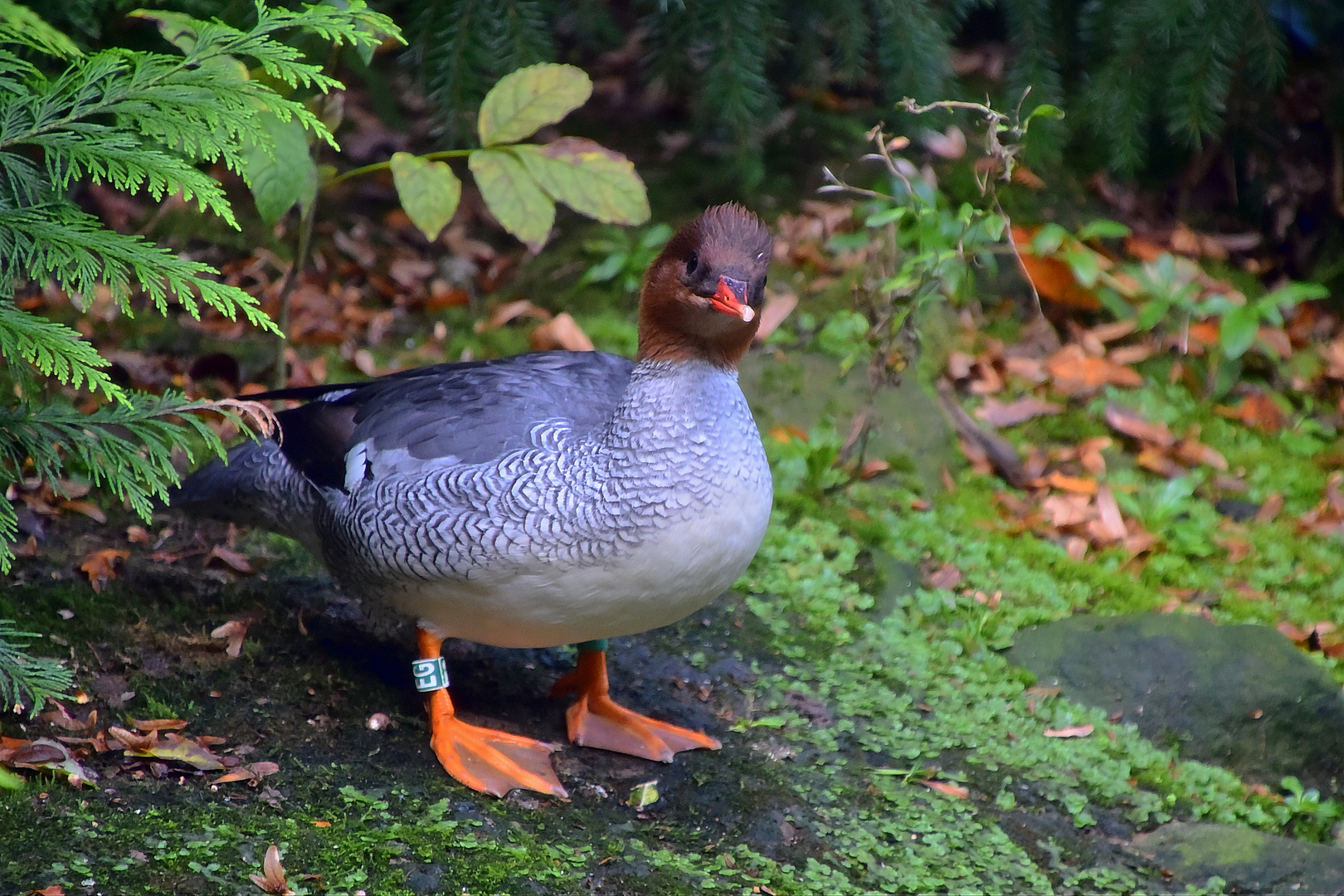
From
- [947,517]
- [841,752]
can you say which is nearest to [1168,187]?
[947,517]

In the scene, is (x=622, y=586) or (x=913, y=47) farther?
(x=913, y=47)

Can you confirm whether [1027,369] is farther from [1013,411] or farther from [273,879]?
[273,879]

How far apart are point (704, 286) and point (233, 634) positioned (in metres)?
1.81

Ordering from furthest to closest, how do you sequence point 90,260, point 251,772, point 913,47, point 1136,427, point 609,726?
1. point 1136,427
2. point 913,47
3. point 609,726
4. point 251,772
5. point 90,260

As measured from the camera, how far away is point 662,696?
393 centimetres

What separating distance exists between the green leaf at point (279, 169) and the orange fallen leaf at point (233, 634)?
1232mm

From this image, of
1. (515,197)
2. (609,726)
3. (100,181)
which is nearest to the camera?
(100,181)

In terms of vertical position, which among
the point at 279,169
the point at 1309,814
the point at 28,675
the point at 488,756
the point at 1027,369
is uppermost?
the point at 279,169

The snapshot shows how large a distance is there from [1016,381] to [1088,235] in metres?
0.82

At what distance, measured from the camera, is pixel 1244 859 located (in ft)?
11.2

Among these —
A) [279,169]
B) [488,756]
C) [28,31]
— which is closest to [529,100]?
[279,169]

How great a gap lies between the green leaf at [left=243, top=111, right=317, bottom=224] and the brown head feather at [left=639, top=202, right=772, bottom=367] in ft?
3.88

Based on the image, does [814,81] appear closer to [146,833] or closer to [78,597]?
[78,597]

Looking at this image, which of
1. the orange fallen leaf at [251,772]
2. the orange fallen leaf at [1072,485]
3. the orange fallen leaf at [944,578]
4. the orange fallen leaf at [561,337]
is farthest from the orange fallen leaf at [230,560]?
the orange fallen leaf at [1072,485]
